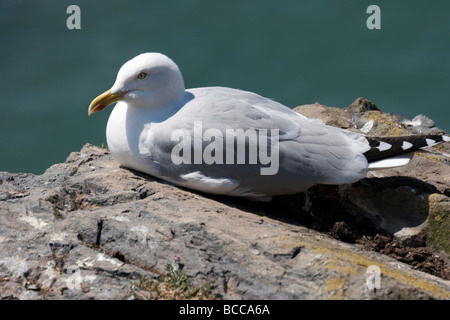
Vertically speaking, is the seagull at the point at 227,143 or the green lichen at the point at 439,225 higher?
the seagull at the point at 227,143

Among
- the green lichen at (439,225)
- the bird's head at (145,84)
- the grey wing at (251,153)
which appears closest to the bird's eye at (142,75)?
the bird's head at (145,84)

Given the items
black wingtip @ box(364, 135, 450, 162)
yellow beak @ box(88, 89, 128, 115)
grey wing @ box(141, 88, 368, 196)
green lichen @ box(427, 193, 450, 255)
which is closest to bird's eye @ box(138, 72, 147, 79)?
yellow beak @ box(88, 89, 128, 115)

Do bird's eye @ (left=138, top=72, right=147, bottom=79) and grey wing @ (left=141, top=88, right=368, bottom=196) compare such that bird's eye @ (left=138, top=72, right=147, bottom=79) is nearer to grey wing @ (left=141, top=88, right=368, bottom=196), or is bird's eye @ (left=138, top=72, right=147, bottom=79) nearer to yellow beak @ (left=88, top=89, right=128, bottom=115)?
yellow beak @ (left=88, top=89, right=128, bottom=115)

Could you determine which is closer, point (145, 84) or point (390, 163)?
point (390, 163)

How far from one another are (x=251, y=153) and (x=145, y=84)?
1.07 meters

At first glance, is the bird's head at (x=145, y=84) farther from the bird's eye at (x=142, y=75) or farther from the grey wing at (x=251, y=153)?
the grey wing at (x=251, y=153)

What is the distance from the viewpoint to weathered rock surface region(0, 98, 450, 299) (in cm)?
391

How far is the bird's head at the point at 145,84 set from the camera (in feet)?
17.2

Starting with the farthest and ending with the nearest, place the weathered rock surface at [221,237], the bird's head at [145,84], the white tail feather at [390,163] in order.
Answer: the bird's head at [145,84]
the white tail feather at [390,163]
the weathered rock surface at [221,237]

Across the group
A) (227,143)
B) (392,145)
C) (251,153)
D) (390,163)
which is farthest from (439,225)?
(227,143)

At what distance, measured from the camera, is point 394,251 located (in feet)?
15.6

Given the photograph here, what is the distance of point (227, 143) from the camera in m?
4.84

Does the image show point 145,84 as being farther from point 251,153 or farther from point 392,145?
point 392,145

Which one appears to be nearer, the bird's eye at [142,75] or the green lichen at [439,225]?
the green lichen at [439,225]
